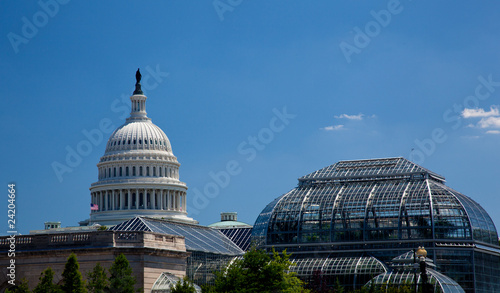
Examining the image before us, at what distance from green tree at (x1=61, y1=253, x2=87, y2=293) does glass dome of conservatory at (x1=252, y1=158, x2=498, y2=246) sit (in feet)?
177

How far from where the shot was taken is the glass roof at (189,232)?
108 meters

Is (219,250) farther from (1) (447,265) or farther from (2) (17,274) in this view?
(2) (17,274)

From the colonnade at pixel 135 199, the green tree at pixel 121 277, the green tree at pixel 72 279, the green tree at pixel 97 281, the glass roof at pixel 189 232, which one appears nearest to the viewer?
the green tree at pixel 72 279

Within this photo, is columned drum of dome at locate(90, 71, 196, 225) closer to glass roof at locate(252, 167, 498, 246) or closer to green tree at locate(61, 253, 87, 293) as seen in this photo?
glass roof at locate(252, 167, 498, 246)

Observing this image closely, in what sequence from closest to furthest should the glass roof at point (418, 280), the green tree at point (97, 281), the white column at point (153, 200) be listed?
1. the green tree at point (97, 281)
2. the glass roof at point (418, 280)
3. the white column at point (153, 200)

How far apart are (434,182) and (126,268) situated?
199 feet

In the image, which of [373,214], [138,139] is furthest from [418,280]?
[138,139]

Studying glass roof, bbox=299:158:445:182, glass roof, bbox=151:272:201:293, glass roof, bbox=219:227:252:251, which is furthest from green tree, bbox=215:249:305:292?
glass roof, bbox=219:227:252:251

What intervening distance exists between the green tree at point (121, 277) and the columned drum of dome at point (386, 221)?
50943 millimetres

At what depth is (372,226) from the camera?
377ft

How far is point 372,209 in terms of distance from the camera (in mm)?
116062

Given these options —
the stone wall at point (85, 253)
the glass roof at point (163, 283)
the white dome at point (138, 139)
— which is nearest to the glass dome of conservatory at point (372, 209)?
the glass roof at point (163, 283)

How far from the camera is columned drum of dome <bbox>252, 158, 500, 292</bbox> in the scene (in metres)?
111

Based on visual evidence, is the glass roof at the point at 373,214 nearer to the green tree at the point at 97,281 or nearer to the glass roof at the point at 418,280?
the glass roof at the point at 418,280
